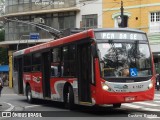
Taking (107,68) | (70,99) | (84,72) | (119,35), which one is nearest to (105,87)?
(107,68)

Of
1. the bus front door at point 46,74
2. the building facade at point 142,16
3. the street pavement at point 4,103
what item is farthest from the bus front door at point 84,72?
the building facade at point 142,16

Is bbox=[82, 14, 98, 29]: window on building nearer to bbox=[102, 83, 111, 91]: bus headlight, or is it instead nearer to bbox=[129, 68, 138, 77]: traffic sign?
bbox=[129, 68, 138, 77]: traffic sign

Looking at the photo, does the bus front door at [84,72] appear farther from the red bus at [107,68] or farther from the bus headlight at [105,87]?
the bus headlight at [105,87]

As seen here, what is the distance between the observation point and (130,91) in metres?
16.1

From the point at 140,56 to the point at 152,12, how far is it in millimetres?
24981

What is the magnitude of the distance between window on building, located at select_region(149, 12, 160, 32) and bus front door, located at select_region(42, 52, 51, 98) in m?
20.4

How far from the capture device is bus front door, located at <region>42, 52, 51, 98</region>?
21.4m

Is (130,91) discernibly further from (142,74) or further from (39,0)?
(39,0)

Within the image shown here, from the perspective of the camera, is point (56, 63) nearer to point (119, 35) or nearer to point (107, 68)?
point (119, 35)

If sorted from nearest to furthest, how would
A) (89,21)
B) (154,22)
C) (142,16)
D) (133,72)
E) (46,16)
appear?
(133,72), (154,22), (142,16), (89,21), (46,16)

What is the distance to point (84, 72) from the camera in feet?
56.1

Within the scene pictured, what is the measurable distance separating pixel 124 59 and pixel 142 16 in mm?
25782

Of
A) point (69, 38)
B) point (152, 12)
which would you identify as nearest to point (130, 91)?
point (69, 38)

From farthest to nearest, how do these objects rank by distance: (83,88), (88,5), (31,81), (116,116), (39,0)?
(39,0), (88,5), (31,81), (83,88), (116,116)
